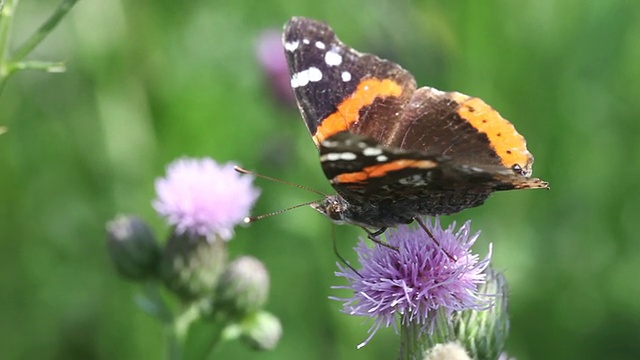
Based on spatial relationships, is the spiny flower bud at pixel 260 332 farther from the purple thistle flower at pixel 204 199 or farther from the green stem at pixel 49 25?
the green stem at pixel 49 25

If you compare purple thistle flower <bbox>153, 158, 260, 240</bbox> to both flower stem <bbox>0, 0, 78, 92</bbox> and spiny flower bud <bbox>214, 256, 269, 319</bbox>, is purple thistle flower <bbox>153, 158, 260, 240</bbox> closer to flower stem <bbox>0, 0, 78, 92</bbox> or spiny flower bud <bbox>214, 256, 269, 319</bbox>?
spiny flower bud <bbox>214, 256, 269, 319</bbox>

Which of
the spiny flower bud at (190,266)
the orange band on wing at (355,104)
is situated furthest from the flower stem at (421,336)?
the spiny flower bud at (190,266)

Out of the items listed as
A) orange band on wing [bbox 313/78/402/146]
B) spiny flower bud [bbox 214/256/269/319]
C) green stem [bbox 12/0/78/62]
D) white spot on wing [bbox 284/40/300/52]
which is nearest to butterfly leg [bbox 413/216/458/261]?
orange band on wing [bbox 313/78/402/146]

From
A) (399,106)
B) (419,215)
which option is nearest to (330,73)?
(399,106)

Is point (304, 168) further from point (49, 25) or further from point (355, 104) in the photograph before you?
point (49, 25)

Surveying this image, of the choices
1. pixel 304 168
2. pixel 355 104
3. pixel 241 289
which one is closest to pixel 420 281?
pixel 355 104

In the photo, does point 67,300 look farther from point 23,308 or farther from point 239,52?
point 239,52
